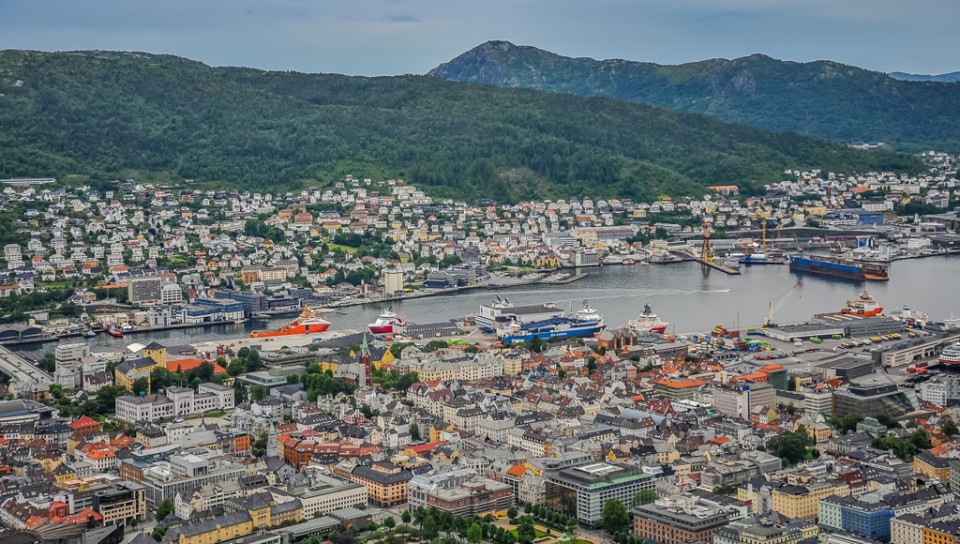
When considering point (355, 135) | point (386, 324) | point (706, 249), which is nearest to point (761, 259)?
point (706, 249)

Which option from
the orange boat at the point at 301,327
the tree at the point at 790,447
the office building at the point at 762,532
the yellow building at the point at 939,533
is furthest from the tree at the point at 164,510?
the orange boat at the point at 301,327

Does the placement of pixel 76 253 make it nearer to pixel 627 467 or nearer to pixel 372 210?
pixel 372 210

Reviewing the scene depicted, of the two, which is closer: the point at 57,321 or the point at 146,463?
the point at 146,463

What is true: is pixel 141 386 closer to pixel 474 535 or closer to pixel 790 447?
pixel 474 535

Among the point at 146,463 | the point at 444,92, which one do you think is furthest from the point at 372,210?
the point at 146,463

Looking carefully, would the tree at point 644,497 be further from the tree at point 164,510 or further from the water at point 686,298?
the water at point 686,298

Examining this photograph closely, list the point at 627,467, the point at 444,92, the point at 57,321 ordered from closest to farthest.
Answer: the point at 627,467, the point at 57,321, the point at 444,92
